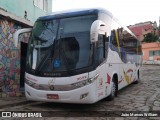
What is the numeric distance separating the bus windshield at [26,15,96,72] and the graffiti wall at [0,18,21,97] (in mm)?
2560

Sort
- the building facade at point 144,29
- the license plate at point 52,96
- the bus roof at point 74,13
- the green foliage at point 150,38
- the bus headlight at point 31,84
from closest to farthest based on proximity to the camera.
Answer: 1. the license plate at point 52,96
2. the bus headlight at point 31,84
3. the bus roof at point 74,13
4. the green foliage at point 150,38
5. the building facade at point 144,29

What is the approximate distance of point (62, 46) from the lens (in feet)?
24.8

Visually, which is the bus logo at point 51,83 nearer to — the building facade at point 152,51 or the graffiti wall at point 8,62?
the graffiti wall at point 8,62

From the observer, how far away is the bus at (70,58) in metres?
7.11

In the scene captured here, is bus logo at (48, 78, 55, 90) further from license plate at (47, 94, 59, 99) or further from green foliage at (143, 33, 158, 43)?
green foliage at (143, 33, 158, 43)

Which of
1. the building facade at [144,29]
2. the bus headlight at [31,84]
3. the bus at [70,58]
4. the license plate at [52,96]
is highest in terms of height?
the building facade at [144,29]

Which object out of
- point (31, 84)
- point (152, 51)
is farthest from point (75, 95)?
point (152, 51)

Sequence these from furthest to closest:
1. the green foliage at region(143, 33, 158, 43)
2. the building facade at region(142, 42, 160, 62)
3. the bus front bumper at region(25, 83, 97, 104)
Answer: the green foliage at region(143, 33, 158, 43) < the building facade at region(142, 42, 160, 62) < the bus front bumper at region(25, 83, 97, 104)

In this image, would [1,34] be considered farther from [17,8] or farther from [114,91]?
[114,91]

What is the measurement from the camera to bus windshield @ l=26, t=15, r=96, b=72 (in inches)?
288

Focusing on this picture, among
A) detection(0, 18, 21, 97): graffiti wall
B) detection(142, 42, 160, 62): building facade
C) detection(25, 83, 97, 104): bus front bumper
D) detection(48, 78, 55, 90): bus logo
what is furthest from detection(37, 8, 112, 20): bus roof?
detection(142, 42, 160, 62): building facade

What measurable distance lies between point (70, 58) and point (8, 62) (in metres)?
4.17

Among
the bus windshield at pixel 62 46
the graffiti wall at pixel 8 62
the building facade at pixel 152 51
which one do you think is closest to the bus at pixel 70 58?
the bus windshield at pixel 62 46

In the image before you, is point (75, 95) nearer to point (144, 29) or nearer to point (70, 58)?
point (70, 58)
